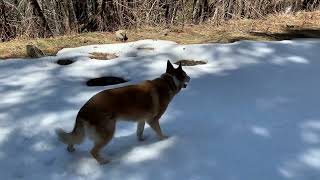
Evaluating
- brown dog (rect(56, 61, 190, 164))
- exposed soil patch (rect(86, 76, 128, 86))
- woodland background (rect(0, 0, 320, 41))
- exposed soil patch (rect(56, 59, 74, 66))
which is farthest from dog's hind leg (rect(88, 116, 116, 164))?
woodland background (rect(0, 0, 320, 41))

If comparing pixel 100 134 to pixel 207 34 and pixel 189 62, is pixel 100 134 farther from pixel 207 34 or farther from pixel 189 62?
pixel 207 34

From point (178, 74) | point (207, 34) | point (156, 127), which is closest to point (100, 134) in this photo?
point (156, 127)

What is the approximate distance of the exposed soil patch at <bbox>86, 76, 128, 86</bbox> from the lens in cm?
711

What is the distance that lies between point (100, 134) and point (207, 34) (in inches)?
245

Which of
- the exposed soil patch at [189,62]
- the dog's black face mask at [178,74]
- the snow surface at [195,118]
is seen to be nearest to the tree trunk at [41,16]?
the snow surface at [195,118]

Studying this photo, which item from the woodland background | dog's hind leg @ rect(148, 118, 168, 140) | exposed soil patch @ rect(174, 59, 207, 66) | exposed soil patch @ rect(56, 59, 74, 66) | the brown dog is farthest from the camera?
the woodland background

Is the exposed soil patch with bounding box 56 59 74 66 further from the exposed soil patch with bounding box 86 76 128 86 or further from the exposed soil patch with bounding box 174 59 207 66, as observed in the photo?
the exposed soil patch with bounding box 174 59 207 66

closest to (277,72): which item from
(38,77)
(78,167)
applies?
(38,77)

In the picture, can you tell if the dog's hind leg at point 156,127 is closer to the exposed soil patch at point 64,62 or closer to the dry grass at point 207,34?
the exposed soil patch at point 64,62

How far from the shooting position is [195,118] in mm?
5613

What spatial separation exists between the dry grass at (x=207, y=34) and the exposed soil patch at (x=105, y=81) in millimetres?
2096

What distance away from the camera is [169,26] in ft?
37.7

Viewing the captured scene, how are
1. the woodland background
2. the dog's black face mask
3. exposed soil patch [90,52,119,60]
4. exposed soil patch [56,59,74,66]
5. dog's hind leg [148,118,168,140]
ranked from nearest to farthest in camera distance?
dog's hind leg [148,118,168,140]
the dog's black face mask
exposed soil patch [56,59,74,66]
exposed soil patch [90,52,119,60]
the woodland background

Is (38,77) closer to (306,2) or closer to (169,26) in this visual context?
(169,26)
